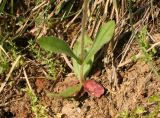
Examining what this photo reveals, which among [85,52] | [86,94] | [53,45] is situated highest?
[53,45]

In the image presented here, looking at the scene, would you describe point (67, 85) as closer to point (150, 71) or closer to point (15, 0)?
point (150, 71)

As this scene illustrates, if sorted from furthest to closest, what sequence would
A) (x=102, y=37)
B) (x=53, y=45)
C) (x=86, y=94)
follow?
(x=86, y=94) < (x=102, y=37) < (x=53, y=45)

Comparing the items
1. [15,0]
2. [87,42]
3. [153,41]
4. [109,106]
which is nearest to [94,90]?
[109,106]

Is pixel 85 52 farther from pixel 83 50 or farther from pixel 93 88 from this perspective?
pixel 93 88

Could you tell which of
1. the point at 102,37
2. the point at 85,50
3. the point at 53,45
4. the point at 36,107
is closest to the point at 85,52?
the point at 85,50

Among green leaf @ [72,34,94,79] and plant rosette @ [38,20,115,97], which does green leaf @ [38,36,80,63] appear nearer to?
plant rosette @ [38,20,115,97]

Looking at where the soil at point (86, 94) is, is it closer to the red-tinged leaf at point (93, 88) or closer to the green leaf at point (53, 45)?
the red-tinged leaf at point (93, 88)

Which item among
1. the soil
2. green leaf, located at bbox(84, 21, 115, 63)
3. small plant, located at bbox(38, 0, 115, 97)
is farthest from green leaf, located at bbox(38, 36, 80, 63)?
the soil

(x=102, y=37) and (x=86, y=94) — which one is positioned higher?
(x=102, y=37)
